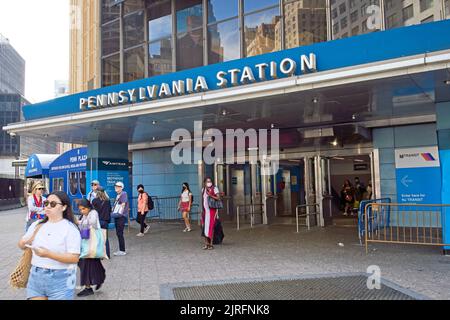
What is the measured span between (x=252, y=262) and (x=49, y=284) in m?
4.92

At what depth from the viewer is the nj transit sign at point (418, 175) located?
1202 centimetres

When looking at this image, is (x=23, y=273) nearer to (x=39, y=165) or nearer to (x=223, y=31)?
(x=223, y=31)

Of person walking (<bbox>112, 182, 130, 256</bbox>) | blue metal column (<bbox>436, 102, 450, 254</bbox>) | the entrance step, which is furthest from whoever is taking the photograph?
the entrance step

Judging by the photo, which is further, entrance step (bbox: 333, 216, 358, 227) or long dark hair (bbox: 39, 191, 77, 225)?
entrance step (bbox: 333, 216, 358, 227)

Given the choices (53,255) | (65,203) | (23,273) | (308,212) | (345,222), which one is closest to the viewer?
(53,255)

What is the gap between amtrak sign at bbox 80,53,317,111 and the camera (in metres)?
7.51

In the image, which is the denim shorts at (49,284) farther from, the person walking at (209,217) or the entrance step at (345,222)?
the entrance step at (345,222)

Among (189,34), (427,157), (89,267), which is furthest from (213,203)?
(189,34)

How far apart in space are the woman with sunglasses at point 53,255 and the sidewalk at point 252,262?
2.23 meters

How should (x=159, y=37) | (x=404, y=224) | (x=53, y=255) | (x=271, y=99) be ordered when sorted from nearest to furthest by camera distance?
1. (x=53, y=255)
2. (x=271, y=99)
3. (x=404, y=224)
4. (x=159, y=37)

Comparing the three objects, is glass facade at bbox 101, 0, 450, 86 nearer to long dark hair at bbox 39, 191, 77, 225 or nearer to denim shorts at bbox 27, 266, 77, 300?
long dark hair at bbox 39, 191, 77, 225

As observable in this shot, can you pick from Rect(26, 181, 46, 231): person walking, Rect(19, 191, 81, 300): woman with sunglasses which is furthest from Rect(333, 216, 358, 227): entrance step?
Rect(19, 191, 81, 300): woman with sunglasses

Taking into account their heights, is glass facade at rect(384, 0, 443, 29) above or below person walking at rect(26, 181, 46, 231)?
above

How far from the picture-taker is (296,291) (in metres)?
5.86
